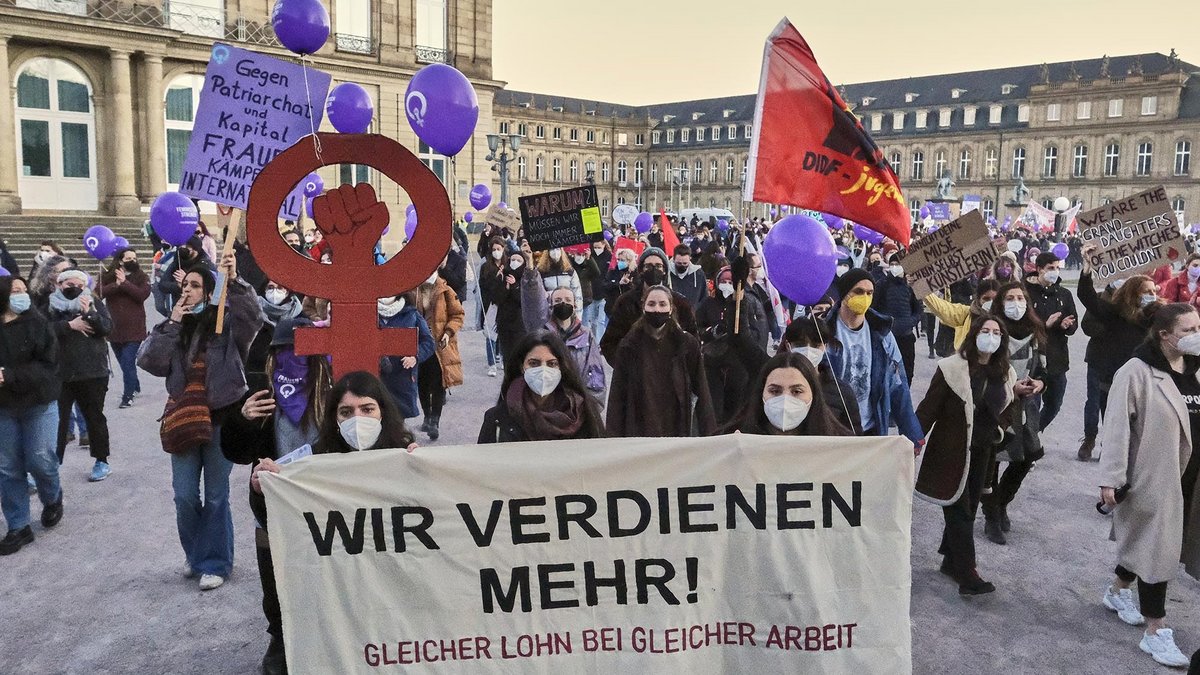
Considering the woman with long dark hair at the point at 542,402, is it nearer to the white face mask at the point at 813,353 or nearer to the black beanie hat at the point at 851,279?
the white face mask at the point at 813,353

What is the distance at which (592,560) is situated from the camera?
3.15m

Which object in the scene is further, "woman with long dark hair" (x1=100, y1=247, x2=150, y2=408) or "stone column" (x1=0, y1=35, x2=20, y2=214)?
"stone column" (x1=0, y1=35, x2=20, y2=214)

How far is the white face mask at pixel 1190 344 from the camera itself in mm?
4281

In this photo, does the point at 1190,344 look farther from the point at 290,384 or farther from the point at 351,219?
the point at 290,384

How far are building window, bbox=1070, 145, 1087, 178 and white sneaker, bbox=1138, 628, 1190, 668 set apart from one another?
74.5m

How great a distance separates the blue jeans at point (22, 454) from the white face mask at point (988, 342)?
575 cm

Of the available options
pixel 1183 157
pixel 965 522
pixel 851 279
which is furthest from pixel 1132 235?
pixel 1183 157

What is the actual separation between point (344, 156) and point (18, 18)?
86.4 feet

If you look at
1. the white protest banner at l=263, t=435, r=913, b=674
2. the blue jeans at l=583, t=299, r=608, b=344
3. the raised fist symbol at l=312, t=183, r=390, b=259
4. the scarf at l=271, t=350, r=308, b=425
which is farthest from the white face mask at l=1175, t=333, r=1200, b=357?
Result: the blue jeans at l=583, t=299, r=608, b=344

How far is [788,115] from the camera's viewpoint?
4738 millimetres

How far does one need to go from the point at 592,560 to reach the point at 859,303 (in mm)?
3035

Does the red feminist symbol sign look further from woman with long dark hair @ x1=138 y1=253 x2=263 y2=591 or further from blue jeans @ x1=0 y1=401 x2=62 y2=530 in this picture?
blue jeans @ x1=0 y1=401 x2=62 y2=530

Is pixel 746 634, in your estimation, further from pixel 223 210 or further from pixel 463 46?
pixel 463 46

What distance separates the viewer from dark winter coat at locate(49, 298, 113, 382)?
6781mm
